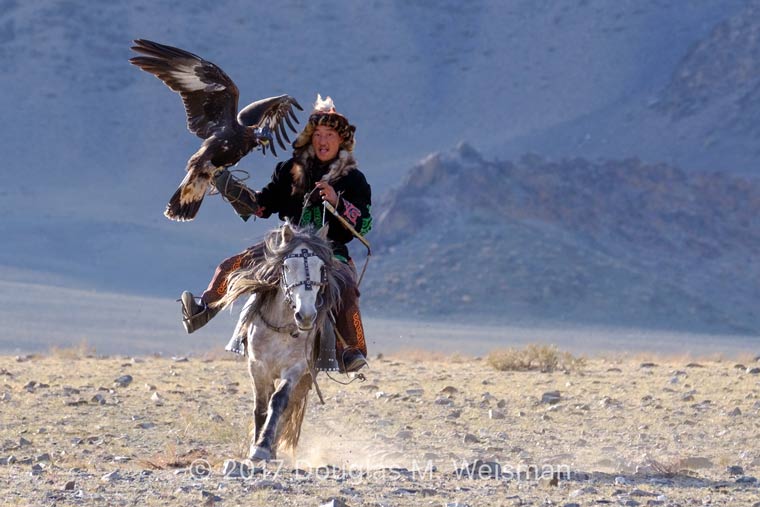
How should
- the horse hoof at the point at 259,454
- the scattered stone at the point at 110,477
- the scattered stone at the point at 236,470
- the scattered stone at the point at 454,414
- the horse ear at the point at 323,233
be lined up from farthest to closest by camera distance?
the scattered stone at the point at 454,414 → the horse ear at the point at 323,233 → the horse hoof at the point at 259,454 → the scattered stone at the point at 236,470 → the scattered stone at the point at 110,477

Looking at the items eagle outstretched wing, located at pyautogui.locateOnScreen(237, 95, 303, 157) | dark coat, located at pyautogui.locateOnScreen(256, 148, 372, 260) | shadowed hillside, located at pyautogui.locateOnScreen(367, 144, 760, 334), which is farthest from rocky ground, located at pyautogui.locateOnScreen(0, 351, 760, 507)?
shadowed hillside, located at pyautogui.locateOnScreen(367, 144, 760, 334)

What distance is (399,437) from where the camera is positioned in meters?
10.5

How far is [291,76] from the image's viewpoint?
6212cm

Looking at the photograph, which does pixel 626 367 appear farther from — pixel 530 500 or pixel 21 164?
pixel 21 164

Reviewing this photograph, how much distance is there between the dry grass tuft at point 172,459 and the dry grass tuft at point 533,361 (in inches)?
320

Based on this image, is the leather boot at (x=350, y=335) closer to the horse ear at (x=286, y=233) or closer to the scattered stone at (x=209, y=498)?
the horse ear at (x=286, y=233)

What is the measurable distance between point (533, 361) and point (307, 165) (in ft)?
28.6

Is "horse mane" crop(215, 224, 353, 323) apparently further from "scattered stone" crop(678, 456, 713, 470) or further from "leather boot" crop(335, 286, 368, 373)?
"scattered stone" crop(678, 456, 713, 470)

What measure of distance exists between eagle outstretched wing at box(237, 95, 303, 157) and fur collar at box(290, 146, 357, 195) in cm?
16

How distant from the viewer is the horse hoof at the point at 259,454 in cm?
797

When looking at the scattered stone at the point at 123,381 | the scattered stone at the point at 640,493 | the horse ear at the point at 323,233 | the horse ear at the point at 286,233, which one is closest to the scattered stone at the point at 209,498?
the horse ear at the point at 286,233

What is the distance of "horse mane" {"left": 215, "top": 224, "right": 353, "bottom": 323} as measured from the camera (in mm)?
8156

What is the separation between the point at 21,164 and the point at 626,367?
4080 cm

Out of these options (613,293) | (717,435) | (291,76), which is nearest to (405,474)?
(717,435)
